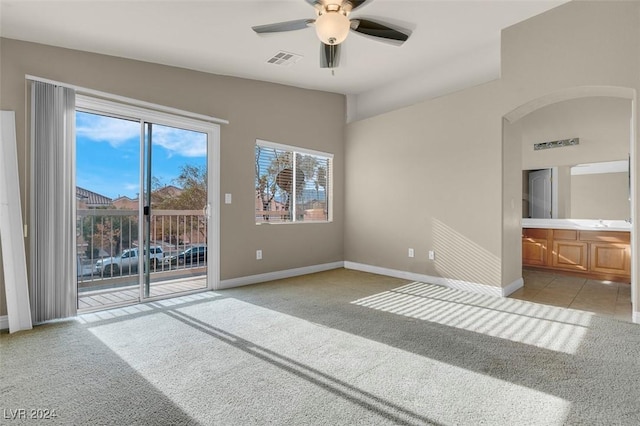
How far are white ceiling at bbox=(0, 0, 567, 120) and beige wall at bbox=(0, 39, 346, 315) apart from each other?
0.14 meters

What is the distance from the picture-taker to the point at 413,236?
4680mm

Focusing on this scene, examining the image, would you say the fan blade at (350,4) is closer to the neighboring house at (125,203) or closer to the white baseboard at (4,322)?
the neighboring house at (125,203)

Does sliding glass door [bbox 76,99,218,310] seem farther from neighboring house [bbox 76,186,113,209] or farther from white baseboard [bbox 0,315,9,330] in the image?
white baseboard [bbox 0,315,9,330]

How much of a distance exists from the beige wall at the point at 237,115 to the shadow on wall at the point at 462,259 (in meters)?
1.82

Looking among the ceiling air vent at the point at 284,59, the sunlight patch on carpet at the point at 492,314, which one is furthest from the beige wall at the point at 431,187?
the ceiling air vent at the point at 284,59

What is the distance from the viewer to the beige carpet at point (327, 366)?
5.41 feet

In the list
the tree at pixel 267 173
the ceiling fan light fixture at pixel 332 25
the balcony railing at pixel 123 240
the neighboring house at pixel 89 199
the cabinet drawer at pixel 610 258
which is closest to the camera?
the ceiling fan light fixture at pixel 332 25

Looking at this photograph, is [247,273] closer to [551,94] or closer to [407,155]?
[407,155]

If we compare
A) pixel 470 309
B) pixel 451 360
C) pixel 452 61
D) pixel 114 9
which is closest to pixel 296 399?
pixel 451 360

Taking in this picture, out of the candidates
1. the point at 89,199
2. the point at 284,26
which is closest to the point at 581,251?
the point at 284,26

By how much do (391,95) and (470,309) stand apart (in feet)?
11.1

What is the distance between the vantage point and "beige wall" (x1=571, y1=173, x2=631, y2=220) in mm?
4863

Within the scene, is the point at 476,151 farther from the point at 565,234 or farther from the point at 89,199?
the point at 89,199

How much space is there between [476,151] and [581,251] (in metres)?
2.65
